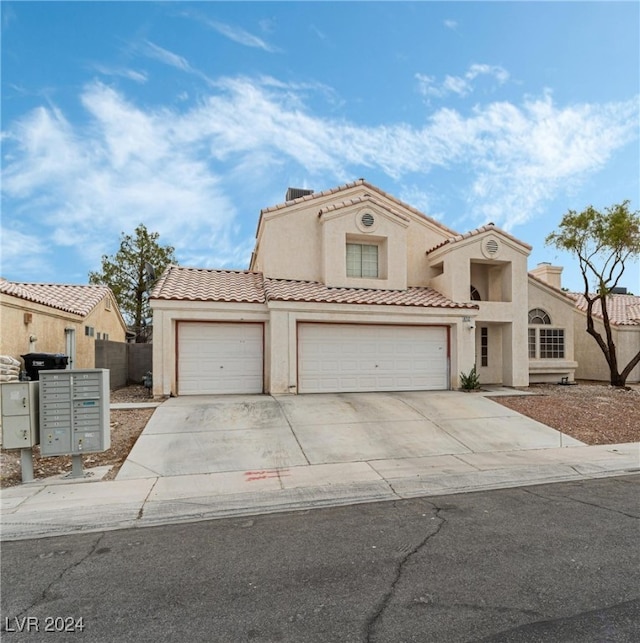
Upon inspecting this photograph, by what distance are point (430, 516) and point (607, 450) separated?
18.7 ft

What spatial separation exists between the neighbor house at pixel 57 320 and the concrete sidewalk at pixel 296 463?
4.63m

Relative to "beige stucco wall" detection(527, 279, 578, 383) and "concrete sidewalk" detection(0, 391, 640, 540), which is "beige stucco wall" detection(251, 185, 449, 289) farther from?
"beige stucco wall" detection(527, 279, 578, 383)

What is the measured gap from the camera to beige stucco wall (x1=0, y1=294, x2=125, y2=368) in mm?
11117

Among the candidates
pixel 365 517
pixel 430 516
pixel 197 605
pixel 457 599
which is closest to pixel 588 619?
pixel 457 599

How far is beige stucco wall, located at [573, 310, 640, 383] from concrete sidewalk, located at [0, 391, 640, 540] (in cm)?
1188

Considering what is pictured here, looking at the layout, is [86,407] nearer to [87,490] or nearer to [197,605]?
[87,490]

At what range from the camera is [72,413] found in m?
6.46

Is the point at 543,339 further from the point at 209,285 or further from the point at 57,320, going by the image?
the point at 57,320

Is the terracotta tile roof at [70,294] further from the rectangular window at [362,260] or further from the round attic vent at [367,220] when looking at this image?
the round attic vent at [367,220]

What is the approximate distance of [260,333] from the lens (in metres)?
13.4

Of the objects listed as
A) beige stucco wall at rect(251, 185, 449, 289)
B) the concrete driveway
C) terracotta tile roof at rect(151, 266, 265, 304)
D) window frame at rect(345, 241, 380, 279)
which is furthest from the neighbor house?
window frame at rect(345, 241, 380, 279)

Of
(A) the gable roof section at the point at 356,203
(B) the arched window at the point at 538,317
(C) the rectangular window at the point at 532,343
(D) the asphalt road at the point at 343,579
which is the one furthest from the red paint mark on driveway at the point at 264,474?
(B) the arched window at the point at 538,317

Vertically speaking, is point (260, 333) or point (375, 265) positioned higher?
point (375, 265)

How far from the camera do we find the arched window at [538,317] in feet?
57.3
